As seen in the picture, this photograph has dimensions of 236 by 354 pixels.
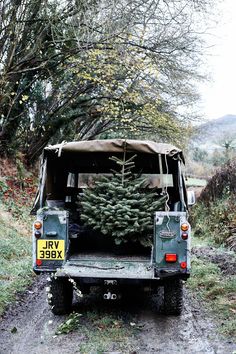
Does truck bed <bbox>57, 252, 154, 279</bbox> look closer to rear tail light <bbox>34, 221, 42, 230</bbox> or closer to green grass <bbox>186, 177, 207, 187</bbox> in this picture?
rear tail light <bbox>34, 221, 42, 230</bbox>

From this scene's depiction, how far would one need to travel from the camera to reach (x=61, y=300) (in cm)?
681

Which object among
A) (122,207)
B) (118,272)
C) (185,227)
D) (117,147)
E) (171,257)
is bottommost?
(118,272)

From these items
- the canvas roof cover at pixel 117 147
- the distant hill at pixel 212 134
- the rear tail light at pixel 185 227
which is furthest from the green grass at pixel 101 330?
the distant hill at pixel 212 134

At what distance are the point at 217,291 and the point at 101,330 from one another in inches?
102

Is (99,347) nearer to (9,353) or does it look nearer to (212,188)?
(9,353)

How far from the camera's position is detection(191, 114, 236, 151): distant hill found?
97.5ft

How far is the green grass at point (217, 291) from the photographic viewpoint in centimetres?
640

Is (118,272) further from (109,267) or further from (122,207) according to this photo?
(122,207)

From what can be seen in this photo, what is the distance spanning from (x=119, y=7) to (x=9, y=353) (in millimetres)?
10351

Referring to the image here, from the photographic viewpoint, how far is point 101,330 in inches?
240

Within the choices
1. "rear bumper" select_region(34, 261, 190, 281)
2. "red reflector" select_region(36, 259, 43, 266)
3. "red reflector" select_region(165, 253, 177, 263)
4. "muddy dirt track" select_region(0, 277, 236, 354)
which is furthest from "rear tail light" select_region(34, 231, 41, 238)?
"red reflector" select_region(165, 253, 177, 263)

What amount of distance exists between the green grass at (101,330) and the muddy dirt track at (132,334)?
0.05m

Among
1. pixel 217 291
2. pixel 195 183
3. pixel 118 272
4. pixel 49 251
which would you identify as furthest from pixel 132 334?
pixel 195 183

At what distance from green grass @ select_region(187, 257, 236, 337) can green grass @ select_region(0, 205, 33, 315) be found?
3.20 metres
